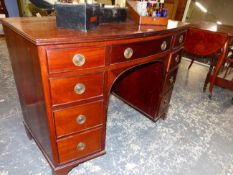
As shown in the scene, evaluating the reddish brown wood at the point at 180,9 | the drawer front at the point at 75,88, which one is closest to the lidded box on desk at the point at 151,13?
the drawer front at the point at 75,88

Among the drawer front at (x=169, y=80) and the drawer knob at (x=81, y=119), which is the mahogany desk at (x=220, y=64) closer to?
the drawer front at (x=169, y=80)

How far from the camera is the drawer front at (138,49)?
0.95 m

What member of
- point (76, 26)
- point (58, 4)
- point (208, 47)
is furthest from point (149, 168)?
point (208, 47)

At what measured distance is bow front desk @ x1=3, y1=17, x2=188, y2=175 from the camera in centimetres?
80

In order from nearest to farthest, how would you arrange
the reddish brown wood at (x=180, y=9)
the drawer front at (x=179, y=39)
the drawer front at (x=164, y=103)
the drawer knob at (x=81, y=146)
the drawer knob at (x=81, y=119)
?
the drawer knob at (x=81, y=119) → the drawer knob at (x=81, y=146) → the drawer front at (x=179, y=39) → the drawer front at (x=164, y=103) → the reddish brown wood at (x=180, y=9)

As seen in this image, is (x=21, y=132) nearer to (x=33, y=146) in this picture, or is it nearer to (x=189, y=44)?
(x=33, y=146)

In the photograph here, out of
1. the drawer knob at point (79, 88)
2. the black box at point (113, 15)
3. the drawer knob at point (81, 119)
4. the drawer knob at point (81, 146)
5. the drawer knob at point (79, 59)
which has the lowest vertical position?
the drawer knob at point (81, 146)

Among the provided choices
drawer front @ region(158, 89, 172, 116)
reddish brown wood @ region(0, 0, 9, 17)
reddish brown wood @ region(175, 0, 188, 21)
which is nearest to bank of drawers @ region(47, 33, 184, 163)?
drawer front @ region(158, 89, 172, 116)

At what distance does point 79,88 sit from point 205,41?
178 cm

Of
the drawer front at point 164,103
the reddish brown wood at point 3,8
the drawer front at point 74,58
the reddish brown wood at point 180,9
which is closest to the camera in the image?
the drawer front at point 74,58

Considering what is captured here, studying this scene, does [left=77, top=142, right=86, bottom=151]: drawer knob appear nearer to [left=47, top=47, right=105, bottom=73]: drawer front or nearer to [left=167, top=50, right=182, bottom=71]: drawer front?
[left=47, top=47, right=105, bottom=73]: drawer front

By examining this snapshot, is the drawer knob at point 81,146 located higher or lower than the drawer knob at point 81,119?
lower

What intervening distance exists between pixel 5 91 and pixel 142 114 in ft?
5.09

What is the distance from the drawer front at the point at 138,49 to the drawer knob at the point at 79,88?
0.20 meters
